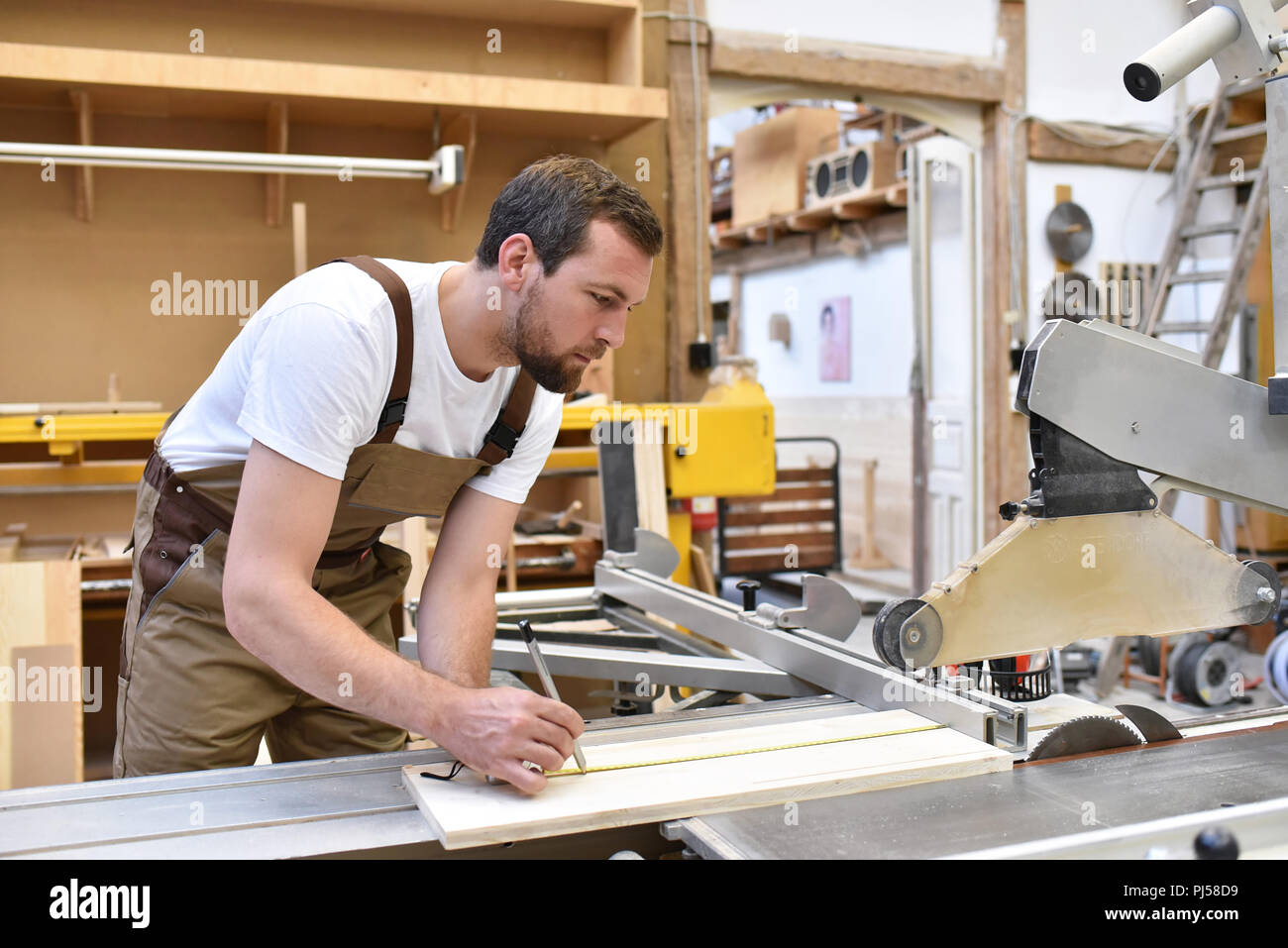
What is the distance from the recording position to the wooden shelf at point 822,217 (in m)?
5.81

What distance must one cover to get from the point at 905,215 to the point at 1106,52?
1.51m

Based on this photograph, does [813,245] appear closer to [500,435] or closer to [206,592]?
[500,435]

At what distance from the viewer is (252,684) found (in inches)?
67.7

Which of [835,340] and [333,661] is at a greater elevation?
[835,340]

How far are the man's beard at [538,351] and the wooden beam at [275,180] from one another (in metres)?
2.36

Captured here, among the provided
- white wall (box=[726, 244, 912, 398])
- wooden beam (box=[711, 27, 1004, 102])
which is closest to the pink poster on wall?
white wall (box=[726, 244, 912, 398])

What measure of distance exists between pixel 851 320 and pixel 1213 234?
268cm

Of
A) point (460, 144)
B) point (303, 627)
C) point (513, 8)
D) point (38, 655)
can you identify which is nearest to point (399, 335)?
point (303, 627)

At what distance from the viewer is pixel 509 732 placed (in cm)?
124

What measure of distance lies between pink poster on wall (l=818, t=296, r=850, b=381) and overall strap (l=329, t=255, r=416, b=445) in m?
6.14

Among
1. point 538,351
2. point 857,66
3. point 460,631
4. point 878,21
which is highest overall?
point 878,21

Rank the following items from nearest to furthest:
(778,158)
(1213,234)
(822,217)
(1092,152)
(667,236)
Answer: (667,236), (1213,234), (1092,152), (778,158), (822,217)
